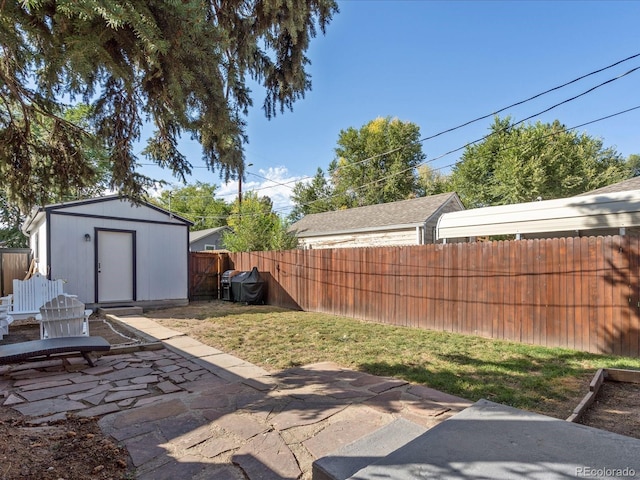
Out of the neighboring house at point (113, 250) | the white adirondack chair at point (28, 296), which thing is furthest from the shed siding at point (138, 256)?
the white adirondack chair at point (28, 296)

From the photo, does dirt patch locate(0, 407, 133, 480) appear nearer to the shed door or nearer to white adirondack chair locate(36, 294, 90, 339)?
white adirondack chair locate(36, 294, 90, 339)

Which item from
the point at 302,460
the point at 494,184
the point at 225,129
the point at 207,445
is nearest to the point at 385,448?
the point at 302,460

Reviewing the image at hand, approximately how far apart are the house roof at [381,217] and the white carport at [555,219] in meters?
3.36

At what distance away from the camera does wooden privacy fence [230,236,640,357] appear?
4.92 meters

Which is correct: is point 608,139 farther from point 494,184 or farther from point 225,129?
point 225,129

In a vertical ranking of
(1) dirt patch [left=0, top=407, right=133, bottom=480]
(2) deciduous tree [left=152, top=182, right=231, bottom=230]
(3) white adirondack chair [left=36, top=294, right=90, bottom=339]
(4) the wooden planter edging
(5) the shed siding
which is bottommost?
(4) the wooden planter edging

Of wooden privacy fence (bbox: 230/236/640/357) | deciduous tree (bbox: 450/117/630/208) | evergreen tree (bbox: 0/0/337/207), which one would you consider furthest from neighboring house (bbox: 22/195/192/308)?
deciduous tree (bbox: 450/117/630/208)

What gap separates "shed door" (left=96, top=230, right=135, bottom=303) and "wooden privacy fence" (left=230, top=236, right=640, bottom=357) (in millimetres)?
5626

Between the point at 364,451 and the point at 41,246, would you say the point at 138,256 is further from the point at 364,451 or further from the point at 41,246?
the point at 364,451

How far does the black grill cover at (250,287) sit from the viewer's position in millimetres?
11047

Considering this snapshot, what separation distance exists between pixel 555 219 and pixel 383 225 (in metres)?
6.84

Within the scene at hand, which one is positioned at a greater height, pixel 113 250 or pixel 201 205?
pixel 201 205

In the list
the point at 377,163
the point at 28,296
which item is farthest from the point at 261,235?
the point at 377,163

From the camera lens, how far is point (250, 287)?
11.0 m
